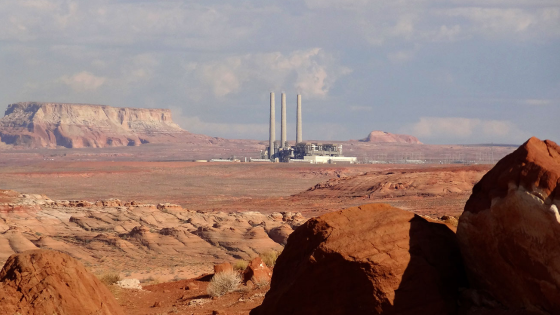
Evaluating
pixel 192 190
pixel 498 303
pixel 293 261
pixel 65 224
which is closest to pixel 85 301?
pixel 293 261

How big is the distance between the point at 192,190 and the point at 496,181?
261 feet

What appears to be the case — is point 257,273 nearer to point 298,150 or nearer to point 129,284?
point 129,284

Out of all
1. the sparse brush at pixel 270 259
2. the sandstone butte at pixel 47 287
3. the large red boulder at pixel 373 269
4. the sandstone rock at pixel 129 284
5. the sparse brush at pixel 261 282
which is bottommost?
the sandstone rock at pixel 129 284

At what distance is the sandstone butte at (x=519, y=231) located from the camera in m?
7.15

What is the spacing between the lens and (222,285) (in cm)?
1516

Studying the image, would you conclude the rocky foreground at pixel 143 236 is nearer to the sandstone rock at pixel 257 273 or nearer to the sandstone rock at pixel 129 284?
the sandstone rock at pixel 129 284

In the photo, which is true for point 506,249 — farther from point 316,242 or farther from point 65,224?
point 65,224

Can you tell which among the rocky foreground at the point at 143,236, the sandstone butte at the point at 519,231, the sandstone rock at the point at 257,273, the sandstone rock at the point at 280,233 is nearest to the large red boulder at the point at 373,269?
the sandstone butte at the point at 519,231

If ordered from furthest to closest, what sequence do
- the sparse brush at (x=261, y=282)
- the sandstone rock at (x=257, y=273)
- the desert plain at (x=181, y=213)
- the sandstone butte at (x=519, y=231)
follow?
the desert plain at (x=181, y=213), the sandstone rock at (x=257, y=273), the sparse brush at (x=261, y=282), the sandstone butte at (x=519, y=231)

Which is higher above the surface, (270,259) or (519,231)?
(519,231)

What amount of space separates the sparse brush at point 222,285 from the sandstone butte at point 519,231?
24.6ft

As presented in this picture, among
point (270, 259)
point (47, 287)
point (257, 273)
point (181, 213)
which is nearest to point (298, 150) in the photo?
point (181, 213)

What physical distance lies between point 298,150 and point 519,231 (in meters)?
124

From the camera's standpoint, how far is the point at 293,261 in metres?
9.45
